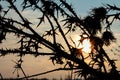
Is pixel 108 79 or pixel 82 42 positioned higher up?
pixel 82 42

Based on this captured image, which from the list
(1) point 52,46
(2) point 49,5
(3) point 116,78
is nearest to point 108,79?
(3) point 116,78

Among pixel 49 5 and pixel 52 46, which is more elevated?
pixel 49 5

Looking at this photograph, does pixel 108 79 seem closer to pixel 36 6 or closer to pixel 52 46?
pixel 52 46

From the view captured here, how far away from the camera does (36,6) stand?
6.97 feet

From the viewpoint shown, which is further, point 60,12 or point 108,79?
point 60,12

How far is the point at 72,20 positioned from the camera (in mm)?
1829

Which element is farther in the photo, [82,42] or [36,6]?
[36,6]

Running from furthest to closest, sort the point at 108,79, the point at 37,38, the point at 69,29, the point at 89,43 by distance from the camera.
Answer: the point at 69,29, the point at 89,43, the point at 37,38, the point at 108,79

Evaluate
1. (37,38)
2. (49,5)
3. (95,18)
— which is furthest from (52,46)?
(49,5)

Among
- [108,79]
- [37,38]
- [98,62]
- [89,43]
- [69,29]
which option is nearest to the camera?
[108,79]

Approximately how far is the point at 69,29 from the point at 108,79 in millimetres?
821

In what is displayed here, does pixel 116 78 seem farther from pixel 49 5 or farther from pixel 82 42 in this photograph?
pixel 49 5

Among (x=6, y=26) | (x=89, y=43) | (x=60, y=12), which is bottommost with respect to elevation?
(x=89, y=43)

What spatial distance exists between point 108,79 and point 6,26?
664 millimetres
